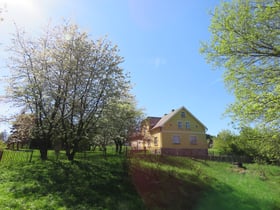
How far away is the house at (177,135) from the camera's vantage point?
29531mm

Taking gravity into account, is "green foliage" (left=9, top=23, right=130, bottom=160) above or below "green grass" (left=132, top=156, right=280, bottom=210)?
above

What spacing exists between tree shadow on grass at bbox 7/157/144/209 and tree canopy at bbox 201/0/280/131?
589 centimetres

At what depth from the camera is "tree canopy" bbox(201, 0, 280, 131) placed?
747 cm

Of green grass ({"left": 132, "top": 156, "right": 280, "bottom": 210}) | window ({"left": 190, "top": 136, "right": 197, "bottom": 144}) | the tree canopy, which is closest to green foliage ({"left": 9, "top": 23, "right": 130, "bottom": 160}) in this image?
green grass ({"left": 132, "top": 156, "right": 280, "bottom": 210})

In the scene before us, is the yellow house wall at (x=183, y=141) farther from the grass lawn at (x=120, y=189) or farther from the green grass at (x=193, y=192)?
the green grass at (x=193, y=192)

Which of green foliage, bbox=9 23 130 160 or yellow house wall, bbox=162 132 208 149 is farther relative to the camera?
yellow house wall, bbox=162 132 208 149

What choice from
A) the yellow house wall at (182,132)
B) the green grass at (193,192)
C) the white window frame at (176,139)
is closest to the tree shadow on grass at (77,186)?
the green grass at (193,192)

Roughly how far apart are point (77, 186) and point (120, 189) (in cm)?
196

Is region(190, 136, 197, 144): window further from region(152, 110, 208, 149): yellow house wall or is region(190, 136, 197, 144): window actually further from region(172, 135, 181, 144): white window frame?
region(172, 135, 181, 144): white window frame

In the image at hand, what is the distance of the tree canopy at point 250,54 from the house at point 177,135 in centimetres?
2043

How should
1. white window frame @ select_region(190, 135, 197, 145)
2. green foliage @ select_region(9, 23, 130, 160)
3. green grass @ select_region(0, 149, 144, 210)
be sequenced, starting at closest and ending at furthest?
green grass @ select_region(0, 149, 144, 210)
green foliage @ select_region(9, 23, 130, 160)
white window frame @ select_region(190, 135, 197, 145)

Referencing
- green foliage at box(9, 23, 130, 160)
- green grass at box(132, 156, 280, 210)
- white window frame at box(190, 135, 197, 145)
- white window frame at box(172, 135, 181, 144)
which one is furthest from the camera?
white window frame at box(190, 135, 197, 145)

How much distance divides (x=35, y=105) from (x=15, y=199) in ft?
25.0

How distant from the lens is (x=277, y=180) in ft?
53.1
